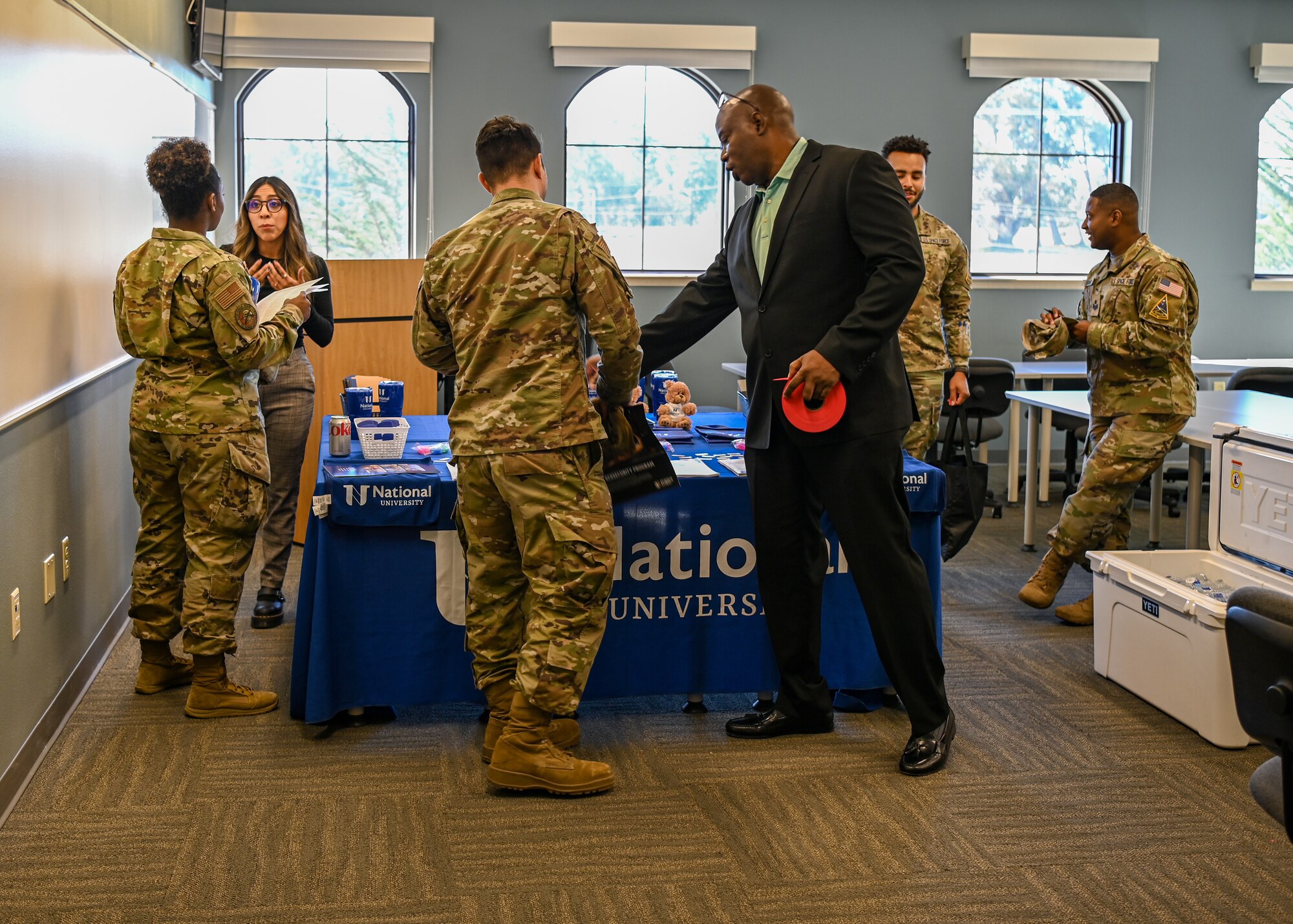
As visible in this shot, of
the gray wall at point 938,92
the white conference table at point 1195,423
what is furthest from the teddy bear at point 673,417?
the gray wall at point 938,92

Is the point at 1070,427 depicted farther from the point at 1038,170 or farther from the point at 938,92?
the point at 938,92

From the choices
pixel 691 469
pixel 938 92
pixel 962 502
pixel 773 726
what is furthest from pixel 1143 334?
pixel 938 92

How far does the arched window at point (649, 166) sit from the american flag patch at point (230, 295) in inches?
172

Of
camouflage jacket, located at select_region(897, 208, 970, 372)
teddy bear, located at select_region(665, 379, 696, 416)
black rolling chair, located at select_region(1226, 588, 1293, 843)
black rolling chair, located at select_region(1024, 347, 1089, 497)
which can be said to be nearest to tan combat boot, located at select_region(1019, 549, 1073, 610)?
camouflage jacket, located at select_region(897, 208, 970, 372)

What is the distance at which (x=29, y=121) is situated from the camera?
3.22m

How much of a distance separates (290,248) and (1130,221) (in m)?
2.99

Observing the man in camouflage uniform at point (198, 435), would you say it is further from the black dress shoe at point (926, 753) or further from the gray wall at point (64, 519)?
the black dress shoe at point (926, 753)

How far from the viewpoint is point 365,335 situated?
563 cm

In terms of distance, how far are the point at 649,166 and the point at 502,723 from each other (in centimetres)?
524

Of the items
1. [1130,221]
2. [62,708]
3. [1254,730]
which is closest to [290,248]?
[62,708]

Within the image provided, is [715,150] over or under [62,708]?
over

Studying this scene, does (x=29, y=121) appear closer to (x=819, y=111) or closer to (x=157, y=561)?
(x=157, y=561)

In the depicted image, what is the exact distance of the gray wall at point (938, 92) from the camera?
7.17 m

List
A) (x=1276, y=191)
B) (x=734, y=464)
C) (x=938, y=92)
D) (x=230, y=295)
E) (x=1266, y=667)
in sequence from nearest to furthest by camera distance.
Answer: (x=1266, y=667) → (x=230, y=295) → (x=734, y=464) → (x=938, y=92) → (x=1276, y=191)
